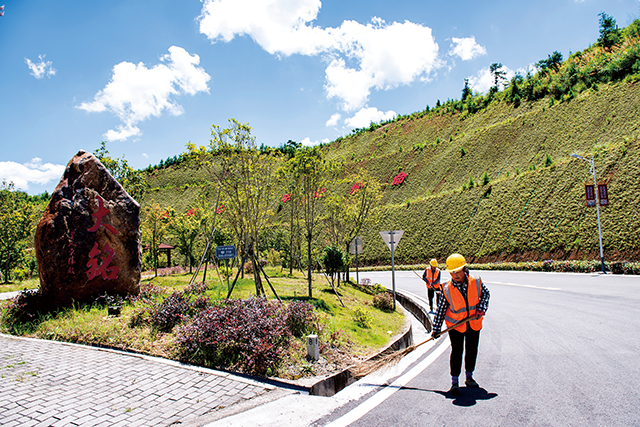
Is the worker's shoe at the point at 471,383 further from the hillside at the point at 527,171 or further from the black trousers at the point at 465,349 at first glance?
the hillside at the point at 527,171

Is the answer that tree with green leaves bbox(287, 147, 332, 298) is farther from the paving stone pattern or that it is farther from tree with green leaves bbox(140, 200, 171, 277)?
tree with green leaves bbox(140, 200, 171, 277)

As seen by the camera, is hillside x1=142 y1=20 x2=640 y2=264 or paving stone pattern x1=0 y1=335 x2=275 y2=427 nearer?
paving stone pattern x1=0 y1=335 x2=275 y2=427

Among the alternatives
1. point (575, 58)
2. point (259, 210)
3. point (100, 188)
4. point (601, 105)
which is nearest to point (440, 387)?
point (259, 210)

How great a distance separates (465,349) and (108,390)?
14.8ft

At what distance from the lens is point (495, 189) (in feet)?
111

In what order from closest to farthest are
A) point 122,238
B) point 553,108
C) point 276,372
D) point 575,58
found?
point 276,372 < point 122,238 < point 553,108 < point 575,58

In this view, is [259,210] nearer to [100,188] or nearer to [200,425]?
[100,188]

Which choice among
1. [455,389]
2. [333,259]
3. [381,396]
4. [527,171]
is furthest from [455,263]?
[527,171]

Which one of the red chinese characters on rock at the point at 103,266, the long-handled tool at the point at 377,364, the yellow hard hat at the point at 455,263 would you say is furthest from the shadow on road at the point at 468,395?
the red chinese characters on rock at the point at 103,266

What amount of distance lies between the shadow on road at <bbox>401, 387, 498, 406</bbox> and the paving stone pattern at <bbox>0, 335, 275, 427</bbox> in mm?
2245

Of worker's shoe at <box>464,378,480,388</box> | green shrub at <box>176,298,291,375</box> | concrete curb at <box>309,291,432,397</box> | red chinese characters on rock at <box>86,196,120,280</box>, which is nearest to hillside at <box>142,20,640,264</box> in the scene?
red chinese characters on rock at <box>86,196,120,280</box>

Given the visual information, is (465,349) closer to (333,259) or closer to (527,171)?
(333,259)

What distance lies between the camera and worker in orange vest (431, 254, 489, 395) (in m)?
4.24

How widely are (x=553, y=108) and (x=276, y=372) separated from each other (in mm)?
49484
